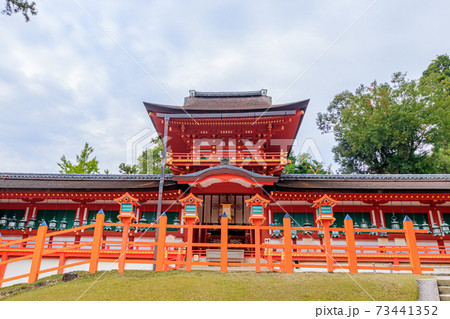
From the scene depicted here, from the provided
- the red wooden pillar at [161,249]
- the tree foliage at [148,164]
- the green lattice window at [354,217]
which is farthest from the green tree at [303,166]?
the red wooden pillar at [161,249]

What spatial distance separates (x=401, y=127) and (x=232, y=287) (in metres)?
26.1

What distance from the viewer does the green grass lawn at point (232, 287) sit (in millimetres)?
6016

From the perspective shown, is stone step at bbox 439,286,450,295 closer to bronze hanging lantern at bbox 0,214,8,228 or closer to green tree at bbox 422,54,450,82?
bronze hanging lantern at bbox 0,214,8,228

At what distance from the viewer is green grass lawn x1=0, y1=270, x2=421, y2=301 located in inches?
237

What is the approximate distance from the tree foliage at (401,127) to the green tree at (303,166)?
14.3 ft

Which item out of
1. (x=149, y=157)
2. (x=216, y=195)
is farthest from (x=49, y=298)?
(x=149, y=157)

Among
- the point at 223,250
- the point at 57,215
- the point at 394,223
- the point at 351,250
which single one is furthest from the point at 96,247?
the point at 394,223

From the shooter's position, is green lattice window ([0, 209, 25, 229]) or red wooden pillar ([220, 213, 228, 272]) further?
green lattice window ([0, 209, 25, 229])

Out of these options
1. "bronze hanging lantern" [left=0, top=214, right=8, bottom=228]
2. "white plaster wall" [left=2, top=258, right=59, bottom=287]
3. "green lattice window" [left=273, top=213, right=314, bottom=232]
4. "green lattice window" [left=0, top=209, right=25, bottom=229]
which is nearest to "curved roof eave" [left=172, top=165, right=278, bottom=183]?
"green lattice window" [left=273, top=213, right=314, bottom=232]

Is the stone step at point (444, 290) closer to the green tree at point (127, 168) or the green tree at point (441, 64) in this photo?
the green tree at point (127, 168)

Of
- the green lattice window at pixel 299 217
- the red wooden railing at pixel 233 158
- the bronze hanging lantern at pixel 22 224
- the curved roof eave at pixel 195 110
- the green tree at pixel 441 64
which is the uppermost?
the green tree at pixel 441 64

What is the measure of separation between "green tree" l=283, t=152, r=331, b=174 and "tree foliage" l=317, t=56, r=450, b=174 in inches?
171

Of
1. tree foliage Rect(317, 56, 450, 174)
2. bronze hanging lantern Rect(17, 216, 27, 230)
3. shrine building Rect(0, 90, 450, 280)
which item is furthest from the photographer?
tree foliage Rect(317, 56, 450, 174)

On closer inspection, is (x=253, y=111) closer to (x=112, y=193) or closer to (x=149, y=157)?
(x=112, y=193)
